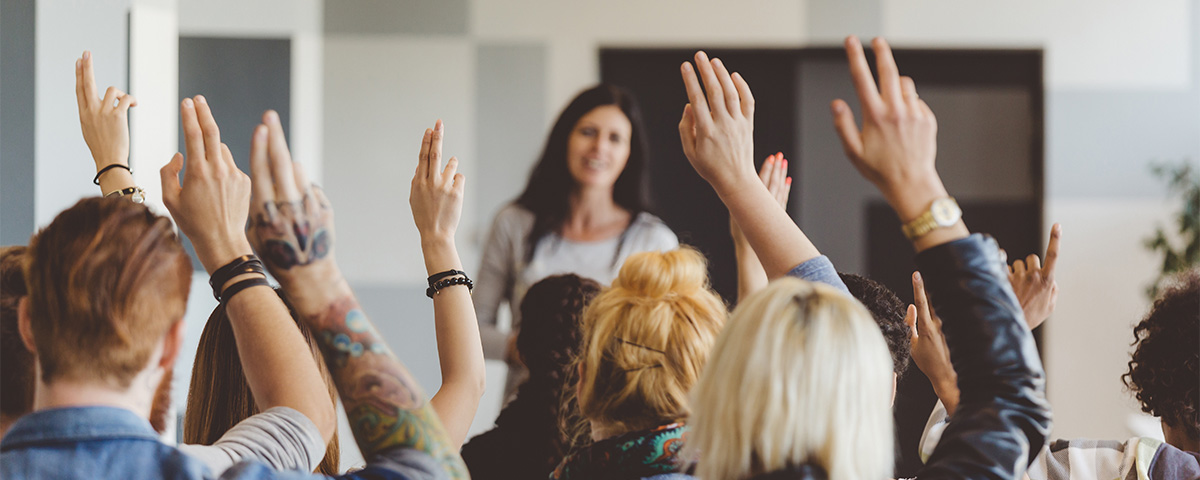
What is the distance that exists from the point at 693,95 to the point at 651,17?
9.42 ft

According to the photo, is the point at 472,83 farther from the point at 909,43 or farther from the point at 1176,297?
the point at 1176,297

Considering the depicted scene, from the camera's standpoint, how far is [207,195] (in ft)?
2.65

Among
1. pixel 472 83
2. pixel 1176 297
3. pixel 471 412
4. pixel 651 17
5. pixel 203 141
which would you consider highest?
pixel 651 17

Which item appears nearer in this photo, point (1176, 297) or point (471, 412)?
point (471, 412)

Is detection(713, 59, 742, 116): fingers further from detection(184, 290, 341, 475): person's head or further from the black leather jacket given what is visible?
detection(184, 290, 341, 475): person's head

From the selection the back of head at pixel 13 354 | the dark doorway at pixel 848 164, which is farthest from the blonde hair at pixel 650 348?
the dark doorway at pixel 848 164

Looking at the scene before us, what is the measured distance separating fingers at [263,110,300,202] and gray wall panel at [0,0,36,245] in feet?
5.44

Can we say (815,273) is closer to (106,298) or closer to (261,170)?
(261,170)

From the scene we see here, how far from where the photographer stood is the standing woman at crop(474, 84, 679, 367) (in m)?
2.57

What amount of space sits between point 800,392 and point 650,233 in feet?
6.32

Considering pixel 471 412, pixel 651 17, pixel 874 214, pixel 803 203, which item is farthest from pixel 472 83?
pixel 471 412

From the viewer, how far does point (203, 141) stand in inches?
31.9

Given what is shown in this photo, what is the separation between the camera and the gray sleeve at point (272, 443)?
79 centimetres

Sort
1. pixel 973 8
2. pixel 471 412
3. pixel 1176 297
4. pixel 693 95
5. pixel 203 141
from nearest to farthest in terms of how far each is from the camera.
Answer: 1. pixel 203 141
2. pixel 693 95
3. pixel 471 412
4. pixel 1176 297
5. pixel 973 8
